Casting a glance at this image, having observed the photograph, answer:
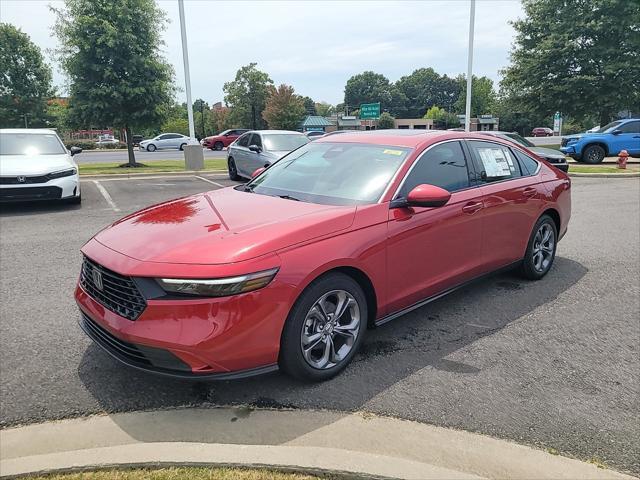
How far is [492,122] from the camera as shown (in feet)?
286

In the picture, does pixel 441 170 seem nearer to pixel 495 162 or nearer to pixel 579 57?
pixel 495 162

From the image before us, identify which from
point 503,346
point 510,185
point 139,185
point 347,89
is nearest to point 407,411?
point 503,346

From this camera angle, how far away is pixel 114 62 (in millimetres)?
18641

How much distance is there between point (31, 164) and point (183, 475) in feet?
28.8

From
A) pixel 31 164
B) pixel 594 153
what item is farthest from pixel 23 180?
pixel 594 153

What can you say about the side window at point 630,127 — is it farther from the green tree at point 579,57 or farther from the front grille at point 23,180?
the front grille at point 23,180

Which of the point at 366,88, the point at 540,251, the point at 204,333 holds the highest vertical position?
the point at 366,88

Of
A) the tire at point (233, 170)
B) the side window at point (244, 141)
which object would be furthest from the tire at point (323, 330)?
the tire at point (233, 170)

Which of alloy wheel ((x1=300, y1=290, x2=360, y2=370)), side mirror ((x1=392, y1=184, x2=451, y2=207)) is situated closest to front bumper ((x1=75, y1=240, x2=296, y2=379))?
alloy wheel ((x1=300, y1=290, x2=360, y2=370))

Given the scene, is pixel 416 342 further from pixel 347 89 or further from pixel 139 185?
pixel 347 89

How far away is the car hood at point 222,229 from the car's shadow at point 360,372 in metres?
0.87

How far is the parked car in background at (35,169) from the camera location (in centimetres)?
894

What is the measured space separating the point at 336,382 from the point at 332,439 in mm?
623

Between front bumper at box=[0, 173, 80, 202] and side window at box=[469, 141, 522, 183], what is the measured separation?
7.79 m
